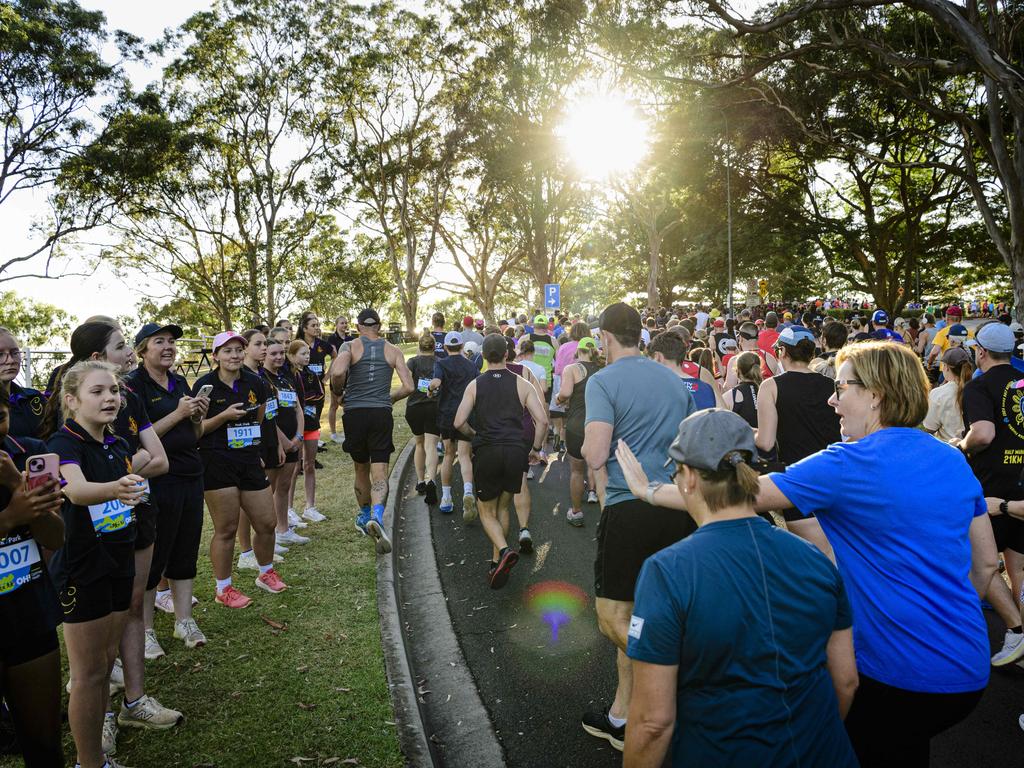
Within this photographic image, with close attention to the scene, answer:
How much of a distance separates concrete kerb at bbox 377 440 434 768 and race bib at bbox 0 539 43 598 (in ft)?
6.57

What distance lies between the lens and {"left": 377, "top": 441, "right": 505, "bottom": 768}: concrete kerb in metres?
3.77

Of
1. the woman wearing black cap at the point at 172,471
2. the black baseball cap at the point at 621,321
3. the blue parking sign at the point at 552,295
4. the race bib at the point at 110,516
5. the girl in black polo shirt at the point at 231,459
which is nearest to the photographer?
the race bib at the point at 110,516

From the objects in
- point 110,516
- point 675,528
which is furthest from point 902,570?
point 110,516

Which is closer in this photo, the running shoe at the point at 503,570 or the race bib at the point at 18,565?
the race bib at the point at 18,565

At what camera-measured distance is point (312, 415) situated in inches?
364

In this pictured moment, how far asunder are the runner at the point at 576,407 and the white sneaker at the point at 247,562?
3302 millimetres

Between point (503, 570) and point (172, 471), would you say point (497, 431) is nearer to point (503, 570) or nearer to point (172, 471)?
point (503, 570)

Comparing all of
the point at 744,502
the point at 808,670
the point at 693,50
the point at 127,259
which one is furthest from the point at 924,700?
the point at 127,259

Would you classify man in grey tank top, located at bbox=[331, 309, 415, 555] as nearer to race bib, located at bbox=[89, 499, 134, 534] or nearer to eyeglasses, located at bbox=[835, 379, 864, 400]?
race bib, located at bbox=[89, 499, 134, 534]

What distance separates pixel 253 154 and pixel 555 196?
13304 mm

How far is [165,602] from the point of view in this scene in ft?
18.2

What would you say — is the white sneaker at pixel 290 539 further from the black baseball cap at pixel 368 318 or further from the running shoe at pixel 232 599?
the black baseball cap at pixel 368 318

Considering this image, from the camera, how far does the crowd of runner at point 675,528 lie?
186 centimetres

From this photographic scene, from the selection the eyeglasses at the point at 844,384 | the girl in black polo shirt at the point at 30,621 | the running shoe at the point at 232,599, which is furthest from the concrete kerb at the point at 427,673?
the eyeglasses at the point at 844,384
